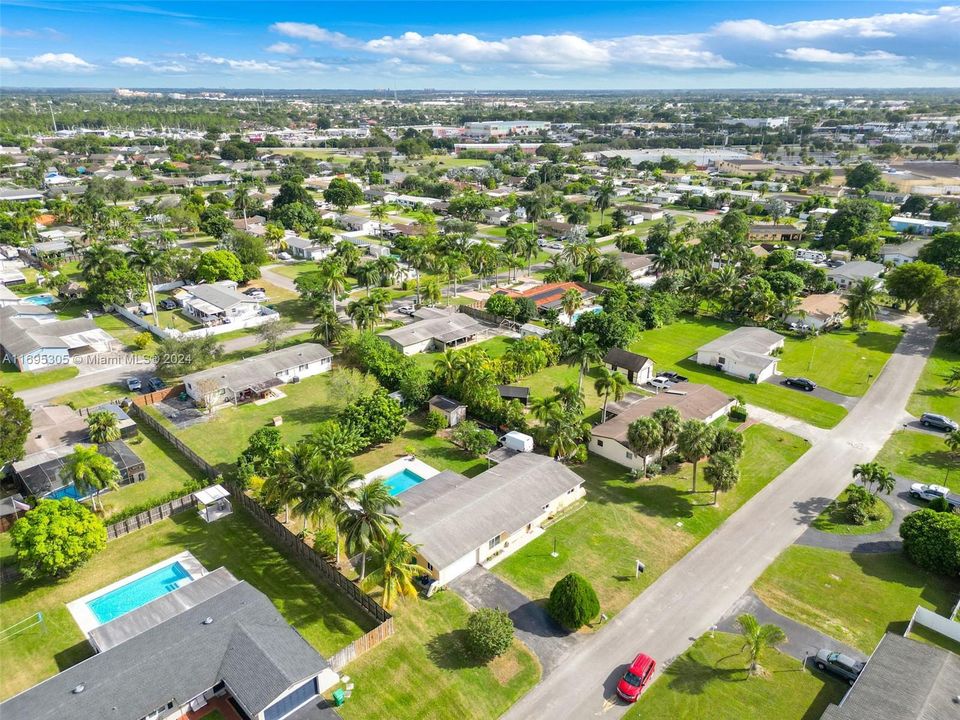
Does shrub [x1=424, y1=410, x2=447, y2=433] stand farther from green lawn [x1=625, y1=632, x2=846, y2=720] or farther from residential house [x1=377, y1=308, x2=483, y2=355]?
green lawn [x1=625, y1=632, x2=846, y2=720]

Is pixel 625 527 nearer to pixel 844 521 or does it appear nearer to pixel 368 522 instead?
pixel 844 521

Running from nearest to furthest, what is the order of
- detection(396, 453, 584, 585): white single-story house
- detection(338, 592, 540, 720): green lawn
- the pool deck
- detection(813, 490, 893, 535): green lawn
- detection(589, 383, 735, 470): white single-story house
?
detection(338, 592, 540, 720): green lawn < the pool deck < detection(396, 453, 584, 585): white single-story house < detection(813, 490, 893, 535): green lawn < detection(589, 383, 735, 470): white single-story house

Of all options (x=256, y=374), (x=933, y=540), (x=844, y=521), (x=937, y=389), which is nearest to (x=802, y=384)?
(x=937, y=389)

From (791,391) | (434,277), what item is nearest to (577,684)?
(791,391)

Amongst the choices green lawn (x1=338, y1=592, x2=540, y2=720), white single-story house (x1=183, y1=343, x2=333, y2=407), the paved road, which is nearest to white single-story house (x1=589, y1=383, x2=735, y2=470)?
the paved road

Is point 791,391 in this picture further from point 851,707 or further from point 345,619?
point 345,619
